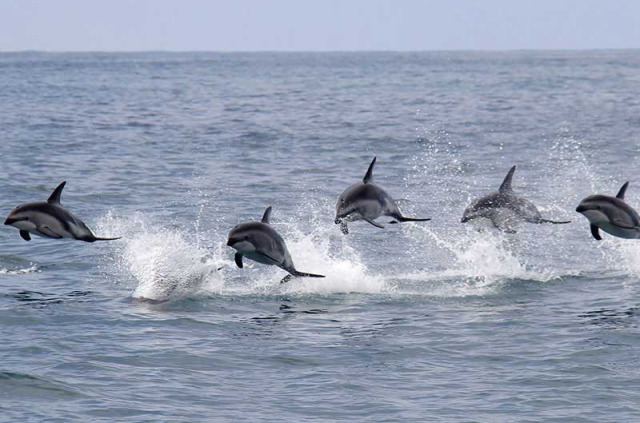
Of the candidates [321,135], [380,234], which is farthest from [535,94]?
[380,234]

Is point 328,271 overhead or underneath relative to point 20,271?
overhead

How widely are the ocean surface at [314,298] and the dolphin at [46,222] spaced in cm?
97

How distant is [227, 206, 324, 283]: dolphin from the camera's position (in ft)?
40.8

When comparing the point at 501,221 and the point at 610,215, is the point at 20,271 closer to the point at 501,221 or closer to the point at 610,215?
the point at 501,221

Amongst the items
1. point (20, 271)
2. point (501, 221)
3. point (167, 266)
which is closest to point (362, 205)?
point (501, 221)

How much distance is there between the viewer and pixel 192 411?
10.2 metres

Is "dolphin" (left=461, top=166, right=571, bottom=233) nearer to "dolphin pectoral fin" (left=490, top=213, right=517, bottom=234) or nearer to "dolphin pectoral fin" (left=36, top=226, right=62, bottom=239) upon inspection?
"dolphin pectoral fin" (left=490, top=213, right=517, bottom=234)

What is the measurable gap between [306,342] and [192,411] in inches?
93.5

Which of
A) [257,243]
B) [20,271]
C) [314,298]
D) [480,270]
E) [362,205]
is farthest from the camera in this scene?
[480,270]

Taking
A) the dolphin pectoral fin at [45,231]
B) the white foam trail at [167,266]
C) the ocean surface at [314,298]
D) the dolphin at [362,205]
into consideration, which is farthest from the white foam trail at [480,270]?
the dolphin pectoral fin at [45,231]

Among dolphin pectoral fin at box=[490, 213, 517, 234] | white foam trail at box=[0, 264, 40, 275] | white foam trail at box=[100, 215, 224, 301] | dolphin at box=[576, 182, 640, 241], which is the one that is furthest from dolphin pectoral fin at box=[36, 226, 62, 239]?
dolphin at box=[576, 182, 640, 241]

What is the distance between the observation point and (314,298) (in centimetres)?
1471

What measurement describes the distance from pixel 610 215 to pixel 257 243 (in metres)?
3.91

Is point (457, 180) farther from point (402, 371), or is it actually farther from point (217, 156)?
point (402, 371)
